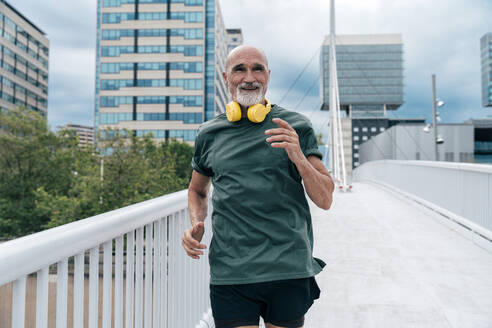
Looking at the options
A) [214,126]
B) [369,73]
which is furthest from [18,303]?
[369,73]

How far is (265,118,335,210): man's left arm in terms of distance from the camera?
1.40 m

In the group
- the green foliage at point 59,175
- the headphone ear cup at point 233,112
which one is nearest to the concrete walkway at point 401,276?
the headphone ear cup at point 233,112

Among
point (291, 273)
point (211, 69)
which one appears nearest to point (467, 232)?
point (291, 273)

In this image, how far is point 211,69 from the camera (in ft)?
248

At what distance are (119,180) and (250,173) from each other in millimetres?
25934

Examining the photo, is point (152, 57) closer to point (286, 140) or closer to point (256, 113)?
point (256, 113)

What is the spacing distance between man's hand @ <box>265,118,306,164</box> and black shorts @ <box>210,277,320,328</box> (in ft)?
1.60

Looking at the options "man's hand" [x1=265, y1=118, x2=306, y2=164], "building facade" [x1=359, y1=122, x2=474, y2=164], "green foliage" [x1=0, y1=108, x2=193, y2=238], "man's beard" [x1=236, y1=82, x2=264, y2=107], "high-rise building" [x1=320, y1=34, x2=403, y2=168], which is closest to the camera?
"man's hand" [x1=265, y1=118, x2=306, y2=164]

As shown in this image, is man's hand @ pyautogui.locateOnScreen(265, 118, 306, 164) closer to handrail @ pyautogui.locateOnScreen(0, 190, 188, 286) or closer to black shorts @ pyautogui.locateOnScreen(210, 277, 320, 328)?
black shorts @ pyautogui.locateOnScreen(210, 277, 320, 328)

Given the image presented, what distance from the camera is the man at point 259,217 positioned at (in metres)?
1.52

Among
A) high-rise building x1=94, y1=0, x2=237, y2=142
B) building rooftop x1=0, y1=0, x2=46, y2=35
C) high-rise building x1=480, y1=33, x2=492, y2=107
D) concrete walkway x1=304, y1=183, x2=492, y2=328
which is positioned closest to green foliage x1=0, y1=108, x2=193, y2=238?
concrete walkway x1=304, y1=183, x2=492, y2=328

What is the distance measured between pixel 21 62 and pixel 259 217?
10471 cm

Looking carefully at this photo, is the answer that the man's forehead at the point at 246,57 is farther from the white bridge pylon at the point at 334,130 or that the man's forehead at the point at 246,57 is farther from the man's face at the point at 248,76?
the white bridge pylon at the point at 334,130

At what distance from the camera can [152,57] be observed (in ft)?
248
